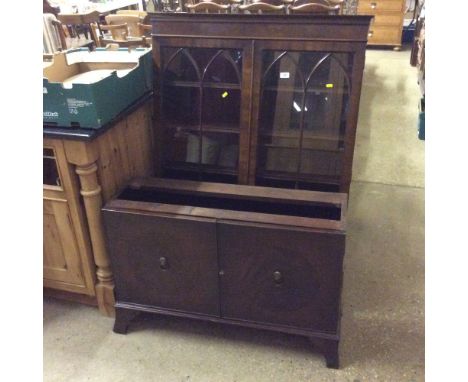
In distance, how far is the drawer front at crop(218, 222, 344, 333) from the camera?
47.5 inches

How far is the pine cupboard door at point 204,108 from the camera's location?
1561mm

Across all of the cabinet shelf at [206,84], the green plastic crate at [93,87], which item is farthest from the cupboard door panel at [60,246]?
the cabinet shelf at [206,84]

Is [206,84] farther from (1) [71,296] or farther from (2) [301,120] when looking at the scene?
(1) [71,296]

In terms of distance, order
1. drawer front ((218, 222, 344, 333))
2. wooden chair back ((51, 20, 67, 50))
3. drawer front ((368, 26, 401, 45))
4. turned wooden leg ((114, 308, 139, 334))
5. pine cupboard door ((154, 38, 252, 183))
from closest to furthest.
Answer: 1. drawer front ((218, 222, 344, 333))
2. turned wooden leg ((114, 308, 139, 334))
3. pine cupboard door ((154, 38, 252, 183))
4. wooden chair back ((51, 20, 67, 50))
5. drawer front ((368, 26, 401, 45))

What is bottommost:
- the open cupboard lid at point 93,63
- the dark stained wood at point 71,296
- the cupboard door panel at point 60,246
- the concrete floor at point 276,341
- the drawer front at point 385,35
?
the concrete floor at point 276,341

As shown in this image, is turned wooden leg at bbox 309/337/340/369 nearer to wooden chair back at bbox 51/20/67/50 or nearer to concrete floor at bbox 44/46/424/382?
concrete floor at bbox 44/46/424/382

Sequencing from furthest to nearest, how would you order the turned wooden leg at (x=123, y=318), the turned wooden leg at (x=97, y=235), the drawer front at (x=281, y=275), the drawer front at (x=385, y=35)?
the drawer front at (x=385, y=35) → the turned wooden leg at (x=123, y=318) → the turned wooden leg at (x=97, y=235) → the drawer front at (x=281, y=275)

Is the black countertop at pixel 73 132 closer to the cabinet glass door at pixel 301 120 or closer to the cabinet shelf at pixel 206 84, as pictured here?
the cabinet shelf at pixel 206 84

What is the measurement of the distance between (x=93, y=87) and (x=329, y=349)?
3.63 ft

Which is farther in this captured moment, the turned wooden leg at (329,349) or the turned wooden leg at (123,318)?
the turned wooden leg at (123,318)

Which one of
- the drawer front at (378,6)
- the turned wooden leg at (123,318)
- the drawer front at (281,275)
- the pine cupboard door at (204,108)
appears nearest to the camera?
the drawer front at (281,275)

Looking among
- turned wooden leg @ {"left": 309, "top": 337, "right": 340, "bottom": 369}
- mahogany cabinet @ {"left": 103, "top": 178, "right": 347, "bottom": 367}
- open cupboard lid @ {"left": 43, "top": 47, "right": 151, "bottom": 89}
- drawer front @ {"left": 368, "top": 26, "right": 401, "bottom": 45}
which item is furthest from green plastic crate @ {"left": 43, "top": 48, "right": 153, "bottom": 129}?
drawer front @ {"left": 368, "top": 26, "right": 401, "bottom": 45}

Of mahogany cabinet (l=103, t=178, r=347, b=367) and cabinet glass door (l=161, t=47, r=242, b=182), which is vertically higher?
cabinet glass door (l=161, t=47, r=242, b=182)
